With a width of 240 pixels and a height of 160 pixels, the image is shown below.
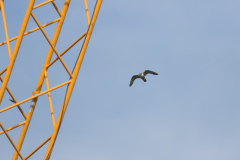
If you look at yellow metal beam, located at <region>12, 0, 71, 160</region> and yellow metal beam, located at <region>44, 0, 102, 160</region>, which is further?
yellow metal beam, located at <region>12, 0, 71, 160</region>

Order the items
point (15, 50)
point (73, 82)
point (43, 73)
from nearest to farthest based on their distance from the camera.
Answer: point (15, 50)
point (73, 82)
point (43, 73)

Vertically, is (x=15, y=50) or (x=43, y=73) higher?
(x=43, y=73)

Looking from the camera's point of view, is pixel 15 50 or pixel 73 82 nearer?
pixel 15 50

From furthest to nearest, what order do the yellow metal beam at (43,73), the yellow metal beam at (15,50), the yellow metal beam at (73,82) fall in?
the yellow metal beam at (43,73), the yellow metal beam at (73,82), the yellow metal beam at (15,50)

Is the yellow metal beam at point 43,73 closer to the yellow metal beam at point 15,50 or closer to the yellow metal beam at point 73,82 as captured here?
the yellow metal beam at point 73,82

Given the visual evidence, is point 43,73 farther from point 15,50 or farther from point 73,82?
point 15,50

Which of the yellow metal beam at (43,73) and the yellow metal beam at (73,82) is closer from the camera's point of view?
the yellow metal beam at (73,82)

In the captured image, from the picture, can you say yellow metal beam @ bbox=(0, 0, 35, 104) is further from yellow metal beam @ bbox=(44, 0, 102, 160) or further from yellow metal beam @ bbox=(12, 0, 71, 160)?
yellow metal beam @ bbox=(12, 0, 71, 160)

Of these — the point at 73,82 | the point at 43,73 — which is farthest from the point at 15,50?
the point at 43,73

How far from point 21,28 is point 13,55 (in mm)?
899

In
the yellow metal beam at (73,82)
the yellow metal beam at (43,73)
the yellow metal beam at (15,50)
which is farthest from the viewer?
the yellow metal beam at (43,73)

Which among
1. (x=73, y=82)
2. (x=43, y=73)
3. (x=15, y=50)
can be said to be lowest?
(x=73, y=82)

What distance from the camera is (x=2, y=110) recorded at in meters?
21.6

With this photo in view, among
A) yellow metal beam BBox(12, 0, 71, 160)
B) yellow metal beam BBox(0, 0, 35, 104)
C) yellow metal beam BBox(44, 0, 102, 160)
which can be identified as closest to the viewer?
yellow metal beam BBox(0, 0, 35, 104)
